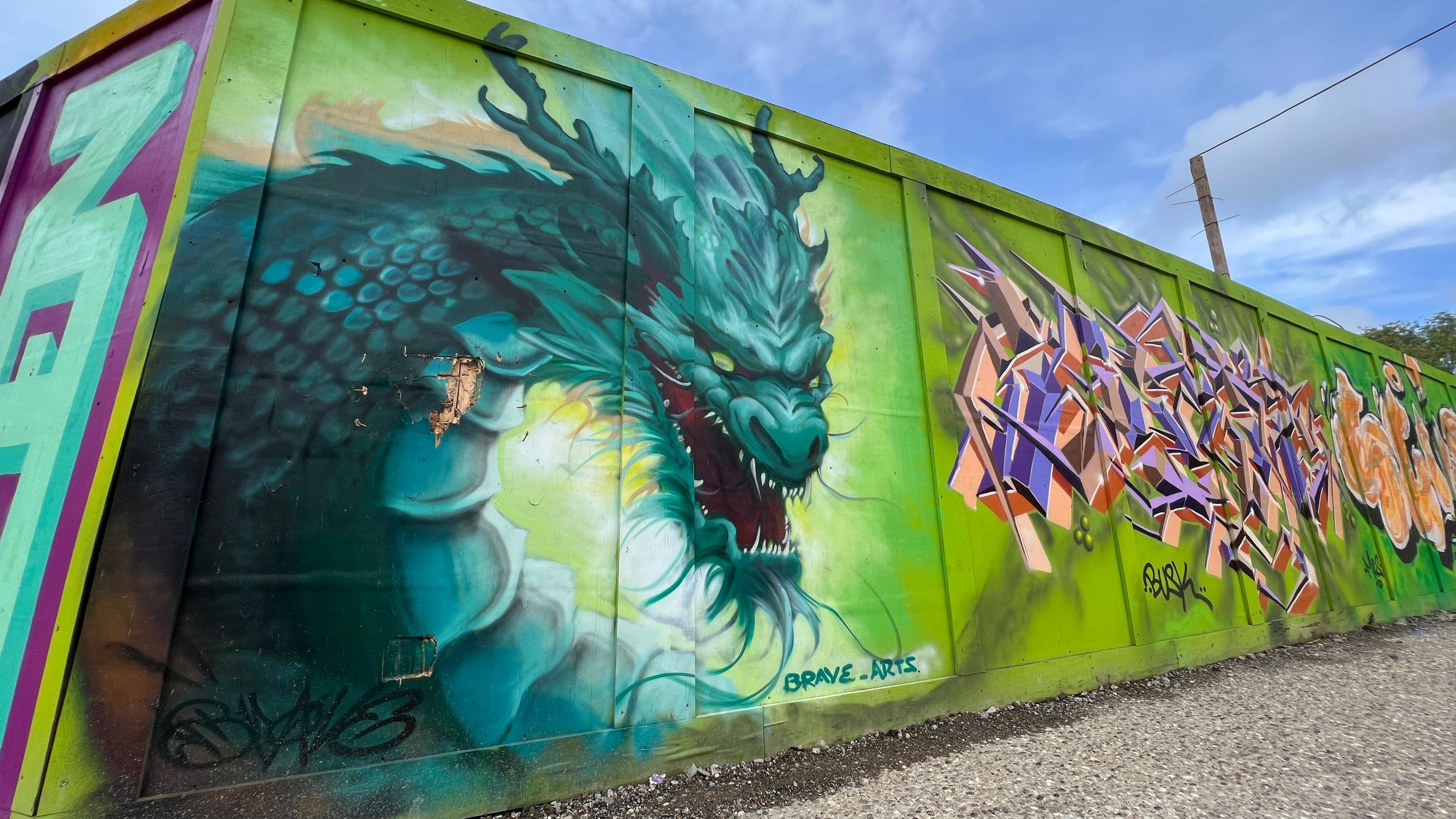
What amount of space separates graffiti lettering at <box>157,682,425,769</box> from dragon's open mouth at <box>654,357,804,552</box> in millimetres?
1813

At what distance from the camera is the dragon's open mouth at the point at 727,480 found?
3.70 meters

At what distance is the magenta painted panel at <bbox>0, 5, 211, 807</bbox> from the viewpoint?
98.0 inches

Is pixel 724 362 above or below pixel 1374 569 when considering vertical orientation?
above

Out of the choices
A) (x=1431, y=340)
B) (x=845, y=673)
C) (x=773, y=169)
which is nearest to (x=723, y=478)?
(x=845, y=673)

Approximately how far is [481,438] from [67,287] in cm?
215

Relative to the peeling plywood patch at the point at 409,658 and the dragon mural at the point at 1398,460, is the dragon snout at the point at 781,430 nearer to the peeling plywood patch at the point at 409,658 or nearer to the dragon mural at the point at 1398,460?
the peeling plywood patch at the point at 409,658

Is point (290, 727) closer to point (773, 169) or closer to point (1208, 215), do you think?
point (773, 169)

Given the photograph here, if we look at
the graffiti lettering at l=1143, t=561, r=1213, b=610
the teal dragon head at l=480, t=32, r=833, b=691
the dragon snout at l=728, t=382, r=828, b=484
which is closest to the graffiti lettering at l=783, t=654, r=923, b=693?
the teal dragon head at l=480, t=32, r=833, b=691

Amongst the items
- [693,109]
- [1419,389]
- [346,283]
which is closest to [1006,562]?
[693,109]

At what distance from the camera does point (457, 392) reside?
313cm

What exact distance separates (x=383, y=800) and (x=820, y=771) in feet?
7.17

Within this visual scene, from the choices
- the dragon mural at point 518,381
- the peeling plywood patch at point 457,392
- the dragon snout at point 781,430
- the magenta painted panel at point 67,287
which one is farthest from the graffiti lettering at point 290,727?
the dragon snout at point 781,430

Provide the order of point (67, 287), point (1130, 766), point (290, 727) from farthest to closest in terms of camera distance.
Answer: point (1130, 766) < point (67, 287) < point (290, 727)

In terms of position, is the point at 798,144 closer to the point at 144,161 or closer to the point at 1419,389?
the point at 144,161
